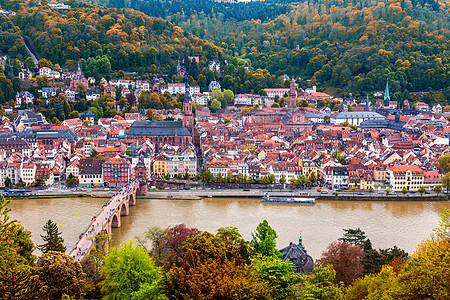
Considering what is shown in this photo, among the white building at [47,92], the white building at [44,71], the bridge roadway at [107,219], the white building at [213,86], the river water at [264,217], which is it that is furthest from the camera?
the white building at [213,86]

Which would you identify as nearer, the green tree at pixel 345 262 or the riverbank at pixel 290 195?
the green tree at pixel 345 262

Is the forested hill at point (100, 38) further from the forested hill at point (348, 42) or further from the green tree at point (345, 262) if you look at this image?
the green tree at point (345, 262)

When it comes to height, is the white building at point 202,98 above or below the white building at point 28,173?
above

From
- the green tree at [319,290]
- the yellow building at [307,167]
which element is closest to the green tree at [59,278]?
the green tree at [319,290]

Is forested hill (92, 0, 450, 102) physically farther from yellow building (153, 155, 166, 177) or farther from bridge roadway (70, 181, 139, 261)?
bridge roadway (70, 181, 139, 261)

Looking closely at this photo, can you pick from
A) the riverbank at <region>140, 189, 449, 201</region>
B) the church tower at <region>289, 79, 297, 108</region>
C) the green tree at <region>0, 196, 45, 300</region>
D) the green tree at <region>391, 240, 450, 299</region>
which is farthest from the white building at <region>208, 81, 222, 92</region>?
the green tree at <region>391, 240, 450, 299</region>

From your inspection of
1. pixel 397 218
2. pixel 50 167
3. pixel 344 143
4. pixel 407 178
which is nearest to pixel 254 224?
pixel 397 218

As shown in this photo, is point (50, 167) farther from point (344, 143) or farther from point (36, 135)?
point (344, 143)
